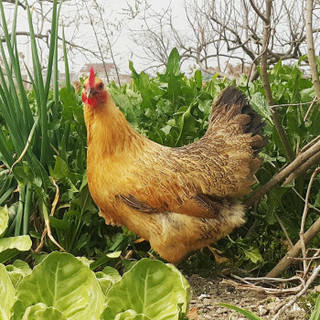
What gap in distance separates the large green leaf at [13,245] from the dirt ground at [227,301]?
89cm

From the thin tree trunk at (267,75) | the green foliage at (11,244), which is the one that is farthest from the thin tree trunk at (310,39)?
the green foliage at (11,244)

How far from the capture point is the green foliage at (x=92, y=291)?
1.28 m

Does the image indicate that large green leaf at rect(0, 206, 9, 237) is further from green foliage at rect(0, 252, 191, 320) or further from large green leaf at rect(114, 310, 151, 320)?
large green leaf at rect(114, 310, 151, 320)

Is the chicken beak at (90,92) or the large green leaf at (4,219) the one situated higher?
the chicken beak at (90,92)

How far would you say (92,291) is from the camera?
4.30ft

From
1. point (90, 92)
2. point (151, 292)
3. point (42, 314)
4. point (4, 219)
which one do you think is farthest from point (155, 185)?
point (42, 314)

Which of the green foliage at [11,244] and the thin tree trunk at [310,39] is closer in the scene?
the thin tree trunk at [310,39]

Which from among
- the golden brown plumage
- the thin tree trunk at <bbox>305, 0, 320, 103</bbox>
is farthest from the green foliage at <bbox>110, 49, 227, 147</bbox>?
the thin tree trunk at <bbox>305, 0, 320, 103</bbox>

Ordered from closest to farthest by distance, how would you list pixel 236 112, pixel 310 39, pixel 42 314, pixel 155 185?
pixel 42 314 → pixel 310 39 → pixel 155 185 → pixel 236 112

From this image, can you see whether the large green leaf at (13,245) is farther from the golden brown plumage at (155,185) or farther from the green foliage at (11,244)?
the golden brown plumage at (155,185)

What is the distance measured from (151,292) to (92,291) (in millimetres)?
158

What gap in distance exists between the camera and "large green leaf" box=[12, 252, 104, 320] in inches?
50.8

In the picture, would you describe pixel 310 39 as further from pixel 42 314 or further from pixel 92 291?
pixel 42 314

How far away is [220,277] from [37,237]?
111cm
